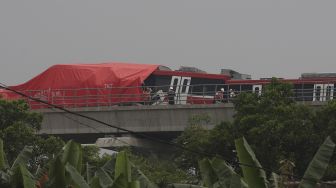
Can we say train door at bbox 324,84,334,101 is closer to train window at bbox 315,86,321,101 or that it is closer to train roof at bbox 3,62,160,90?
train window at bbox 315,86,321,101

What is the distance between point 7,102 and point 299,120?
11.9 meters

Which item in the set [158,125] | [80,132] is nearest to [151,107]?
[158,125]

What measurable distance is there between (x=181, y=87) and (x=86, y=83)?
5.72 m

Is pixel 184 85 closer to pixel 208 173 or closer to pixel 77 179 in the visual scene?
pixel 208 173

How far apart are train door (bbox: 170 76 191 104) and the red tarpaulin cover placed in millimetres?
1504

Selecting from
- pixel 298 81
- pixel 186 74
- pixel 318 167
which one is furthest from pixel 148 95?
pixel 318 167

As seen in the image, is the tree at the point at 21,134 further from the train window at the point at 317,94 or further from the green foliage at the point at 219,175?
the green foliage at the point at 219,175

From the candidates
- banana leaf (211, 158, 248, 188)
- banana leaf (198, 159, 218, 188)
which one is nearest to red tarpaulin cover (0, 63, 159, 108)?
banana leaf (198, 159, 218, 188)

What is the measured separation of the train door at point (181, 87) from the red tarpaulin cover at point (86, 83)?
4.93 ft

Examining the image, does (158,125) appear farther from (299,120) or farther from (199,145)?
(299,120)

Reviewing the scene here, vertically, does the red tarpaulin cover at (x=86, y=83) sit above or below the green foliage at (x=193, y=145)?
above

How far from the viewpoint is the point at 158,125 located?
4778 centimetres

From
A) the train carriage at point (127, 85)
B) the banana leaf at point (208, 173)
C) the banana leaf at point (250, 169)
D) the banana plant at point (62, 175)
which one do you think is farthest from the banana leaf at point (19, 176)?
the train carriage at point (127, 85)

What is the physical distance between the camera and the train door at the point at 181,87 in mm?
49750
